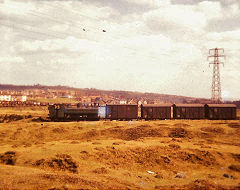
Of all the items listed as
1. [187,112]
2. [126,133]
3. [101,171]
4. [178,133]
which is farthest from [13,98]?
[101,171]

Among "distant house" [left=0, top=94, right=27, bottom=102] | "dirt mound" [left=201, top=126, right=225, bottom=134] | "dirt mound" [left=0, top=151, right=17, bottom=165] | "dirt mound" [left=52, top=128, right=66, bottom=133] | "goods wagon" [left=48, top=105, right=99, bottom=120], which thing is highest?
"distant house" [left=0, top=94, right=27, bottom=102]

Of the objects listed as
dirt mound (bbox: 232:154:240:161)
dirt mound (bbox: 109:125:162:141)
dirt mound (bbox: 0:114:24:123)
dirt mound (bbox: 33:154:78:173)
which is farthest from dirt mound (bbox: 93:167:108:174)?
dirt mound (bbox: 0:114:24:123)

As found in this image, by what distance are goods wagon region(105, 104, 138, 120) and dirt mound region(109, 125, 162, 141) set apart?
383 inches

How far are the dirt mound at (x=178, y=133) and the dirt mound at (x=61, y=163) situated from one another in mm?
15444

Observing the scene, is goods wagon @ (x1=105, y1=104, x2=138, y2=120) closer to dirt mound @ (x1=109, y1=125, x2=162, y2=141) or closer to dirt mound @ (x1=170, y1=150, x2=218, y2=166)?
dirt mound @ (x1=109, y1=125, x2=162, y2=141)

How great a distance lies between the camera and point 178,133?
2858 cm

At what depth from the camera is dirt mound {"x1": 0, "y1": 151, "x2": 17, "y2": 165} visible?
18.9 metres

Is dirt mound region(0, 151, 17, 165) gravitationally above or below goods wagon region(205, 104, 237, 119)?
below

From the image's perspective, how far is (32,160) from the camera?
60.8 feet

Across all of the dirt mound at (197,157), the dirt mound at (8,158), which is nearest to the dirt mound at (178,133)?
the dirt mound at (197,157)

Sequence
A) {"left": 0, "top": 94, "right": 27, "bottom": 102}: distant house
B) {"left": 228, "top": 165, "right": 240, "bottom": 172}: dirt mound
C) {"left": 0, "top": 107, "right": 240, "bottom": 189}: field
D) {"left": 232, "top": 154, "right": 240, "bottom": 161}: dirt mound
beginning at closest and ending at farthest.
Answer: {"left": 0, "top": 107, "right": 240, "bottom": 189}: field < {"left": 228, "top": 165, "right": 240, "bottom": 172}: dirt mound < {"left": 232, "top": 154, "right": 240, "bottom": 161}: dirt mound < {"left": 0, "top": 94, "right": 27, "bottom": 102}: distant house

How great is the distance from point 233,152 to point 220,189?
9376 millimetres

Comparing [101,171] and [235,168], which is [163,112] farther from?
[101,171]

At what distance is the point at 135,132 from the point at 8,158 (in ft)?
53.3
